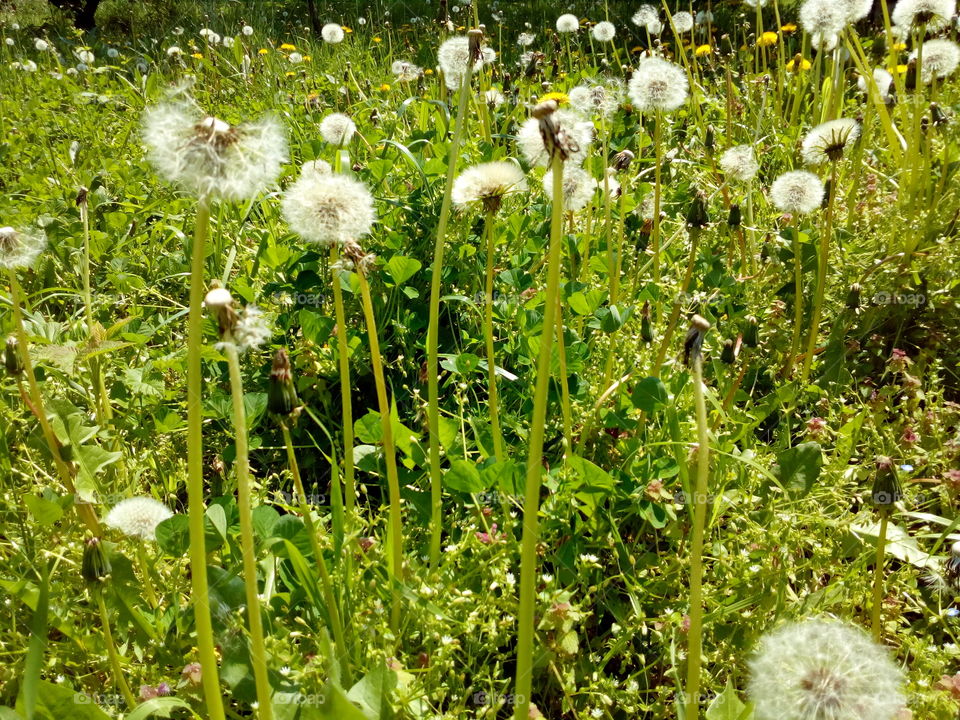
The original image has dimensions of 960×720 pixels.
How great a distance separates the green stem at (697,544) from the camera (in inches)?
33.6

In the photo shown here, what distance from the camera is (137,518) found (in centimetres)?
137

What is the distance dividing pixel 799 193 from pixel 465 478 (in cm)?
138

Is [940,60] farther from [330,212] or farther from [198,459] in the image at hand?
[198,459]

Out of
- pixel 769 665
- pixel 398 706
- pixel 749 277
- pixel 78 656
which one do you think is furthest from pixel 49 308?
pixel 769 665

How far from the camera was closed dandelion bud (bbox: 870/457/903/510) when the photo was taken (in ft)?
3.63

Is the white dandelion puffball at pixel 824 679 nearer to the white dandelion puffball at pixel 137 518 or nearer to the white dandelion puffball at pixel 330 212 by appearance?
the white dandelion puffball at pixel 330 212

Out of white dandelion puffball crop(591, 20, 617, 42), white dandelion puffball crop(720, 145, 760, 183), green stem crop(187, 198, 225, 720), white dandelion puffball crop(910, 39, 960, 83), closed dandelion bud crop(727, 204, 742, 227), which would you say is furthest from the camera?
white dandelion puffball crop(591, 20, 617, 42)

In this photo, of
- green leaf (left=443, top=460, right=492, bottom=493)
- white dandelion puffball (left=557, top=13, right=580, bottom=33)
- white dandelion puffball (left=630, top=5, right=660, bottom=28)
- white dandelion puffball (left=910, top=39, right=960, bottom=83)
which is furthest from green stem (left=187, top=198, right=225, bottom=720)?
white dandelion puffball (left=557, top=13, right=580, bottom=33)

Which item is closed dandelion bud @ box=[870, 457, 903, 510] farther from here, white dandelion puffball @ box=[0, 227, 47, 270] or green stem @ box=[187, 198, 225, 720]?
white dandelion puffball @ box=[0, 227, 47, 270]

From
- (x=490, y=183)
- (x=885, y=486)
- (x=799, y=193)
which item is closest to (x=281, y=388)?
(x=490, y=183)

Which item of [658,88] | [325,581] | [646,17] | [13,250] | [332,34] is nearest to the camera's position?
[325,581]

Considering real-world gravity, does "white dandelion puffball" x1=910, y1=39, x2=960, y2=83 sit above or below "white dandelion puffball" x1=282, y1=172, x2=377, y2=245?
above

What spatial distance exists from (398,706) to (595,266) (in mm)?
1626

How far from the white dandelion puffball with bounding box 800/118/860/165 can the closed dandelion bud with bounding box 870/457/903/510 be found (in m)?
1.19
